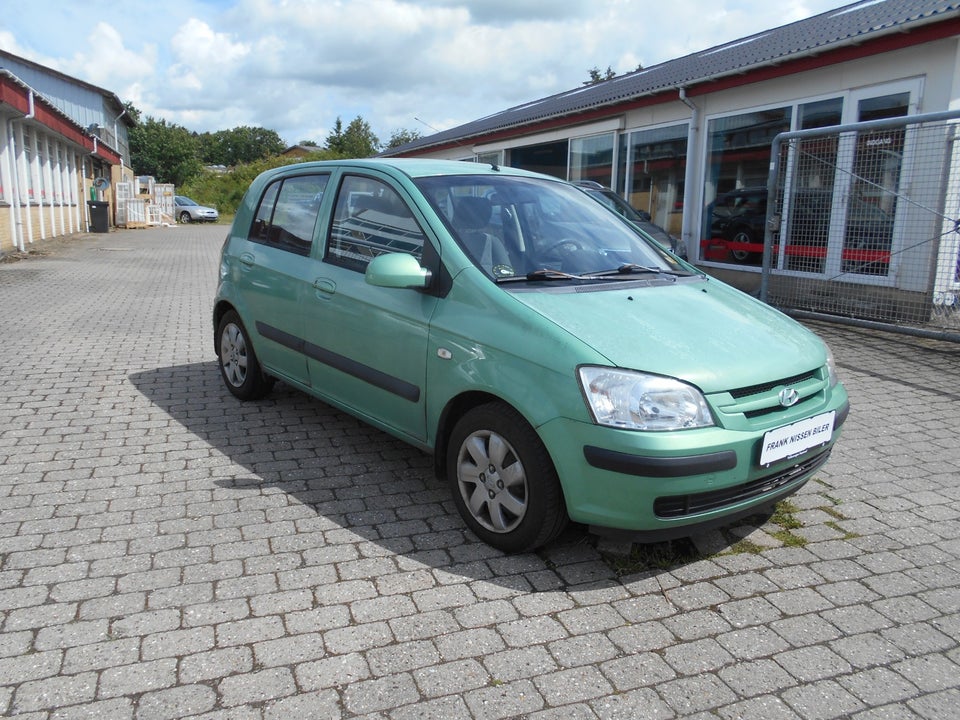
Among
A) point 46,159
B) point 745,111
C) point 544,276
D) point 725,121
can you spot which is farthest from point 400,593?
point 46,159

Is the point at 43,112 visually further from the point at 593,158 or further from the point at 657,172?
the point at 657,172

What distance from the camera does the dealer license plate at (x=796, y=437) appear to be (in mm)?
3062

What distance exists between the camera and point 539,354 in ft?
10.1

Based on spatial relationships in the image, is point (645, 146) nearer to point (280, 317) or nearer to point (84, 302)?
point (84, 302)

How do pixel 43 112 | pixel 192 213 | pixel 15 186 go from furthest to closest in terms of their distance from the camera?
pixel 192 213 → pixel 43 112 → pixel 15 186

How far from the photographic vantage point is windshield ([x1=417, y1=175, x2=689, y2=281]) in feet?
12.2

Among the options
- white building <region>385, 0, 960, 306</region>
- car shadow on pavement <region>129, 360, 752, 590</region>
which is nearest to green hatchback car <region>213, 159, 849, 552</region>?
car shadow on pavement <region>129, 360, 752, 590</region>

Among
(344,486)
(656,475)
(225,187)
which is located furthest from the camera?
(225,187)

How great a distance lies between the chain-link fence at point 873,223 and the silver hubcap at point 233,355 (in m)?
6.50

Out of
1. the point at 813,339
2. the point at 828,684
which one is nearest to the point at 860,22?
the point at 813,339

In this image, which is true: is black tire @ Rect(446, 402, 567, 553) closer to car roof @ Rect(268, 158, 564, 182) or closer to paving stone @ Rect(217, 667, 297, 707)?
paving stone @ Rect(217, 667, 297, 707)

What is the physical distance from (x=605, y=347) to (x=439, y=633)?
4.15 ft

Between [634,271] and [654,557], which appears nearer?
[654,557]

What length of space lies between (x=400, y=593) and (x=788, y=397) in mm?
1814
